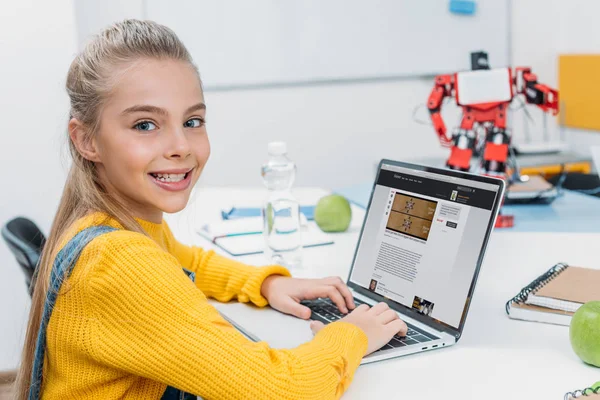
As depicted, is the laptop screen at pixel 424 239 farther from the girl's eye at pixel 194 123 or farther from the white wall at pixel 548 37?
the white wall at pixel 548 37

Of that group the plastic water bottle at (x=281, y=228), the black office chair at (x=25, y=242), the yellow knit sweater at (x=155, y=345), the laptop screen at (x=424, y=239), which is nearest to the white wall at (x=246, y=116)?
the black office chair at (x=25, y=242)

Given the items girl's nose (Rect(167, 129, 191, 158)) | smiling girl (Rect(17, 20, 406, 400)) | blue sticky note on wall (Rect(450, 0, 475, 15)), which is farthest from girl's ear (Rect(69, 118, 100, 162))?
blue sticky note on wall (Rect(450, 0, 475, 15))

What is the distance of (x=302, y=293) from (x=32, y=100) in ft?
5.82

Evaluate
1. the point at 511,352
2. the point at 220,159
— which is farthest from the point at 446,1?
the point at 511,352

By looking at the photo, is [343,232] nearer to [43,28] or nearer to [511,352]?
[511,352]

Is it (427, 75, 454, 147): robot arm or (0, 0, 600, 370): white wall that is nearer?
(427, 75, 454, 147): robot arm

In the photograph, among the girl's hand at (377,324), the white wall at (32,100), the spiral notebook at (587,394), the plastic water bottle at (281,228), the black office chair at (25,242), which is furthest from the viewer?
the white wall at (32,100)

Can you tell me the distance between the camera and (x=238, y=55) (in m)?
3.46

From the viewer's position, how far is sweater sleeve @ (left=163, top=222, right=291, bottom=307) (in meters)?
1.38

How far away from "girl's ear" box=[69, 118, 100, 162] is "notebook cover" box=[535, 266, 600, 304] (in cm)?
77

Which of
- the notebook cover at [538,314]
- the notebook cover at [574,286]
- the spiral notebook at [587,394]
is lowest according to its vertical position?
the notebook cover at [538,314]

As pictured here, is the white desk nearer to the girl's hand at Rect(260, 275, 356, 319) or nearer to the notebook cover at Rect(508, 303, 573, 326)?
the notebook cover at Rect(508, 303, 573, 326)

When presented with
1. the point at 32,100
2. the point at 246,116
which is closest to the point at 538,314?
the point at 32,100

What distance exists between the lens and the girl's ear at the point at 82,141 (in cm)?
116
